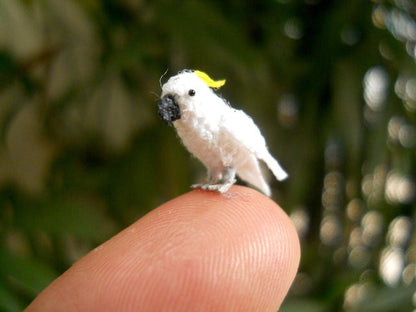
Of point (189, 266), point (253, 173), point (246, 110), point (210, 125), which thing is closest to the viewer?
point (189, 266)

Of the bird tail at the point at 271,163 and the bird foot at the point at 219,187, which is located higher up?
the bird tail at the point at 271,163

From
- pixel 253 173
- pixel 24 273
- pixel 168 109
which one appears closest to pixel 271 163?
pixel 253 173

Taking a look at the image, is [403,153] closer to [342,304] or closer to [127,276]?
[342,304]

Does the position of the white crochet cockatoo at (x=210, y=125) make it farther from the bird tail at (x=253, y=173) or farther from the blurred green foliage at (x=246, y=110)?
the blurred green foliage at (x=246, y=110)

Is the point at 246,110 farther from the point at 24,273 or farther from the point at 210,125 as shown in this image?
the point at 24,273

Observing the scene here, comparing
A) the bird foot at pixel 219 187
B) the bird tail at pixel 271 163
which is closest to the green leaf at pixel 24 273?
the bird foot at pixel 219 187

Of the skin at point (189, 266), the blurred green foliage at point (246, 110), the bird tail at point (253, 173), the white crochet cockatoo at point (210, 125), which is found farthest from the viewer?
the blurred green foliage at point (246, 110)
